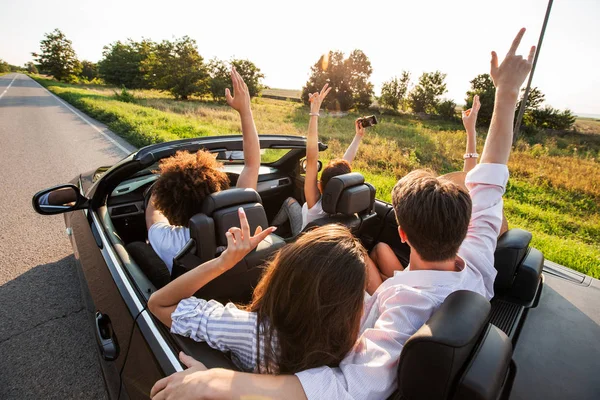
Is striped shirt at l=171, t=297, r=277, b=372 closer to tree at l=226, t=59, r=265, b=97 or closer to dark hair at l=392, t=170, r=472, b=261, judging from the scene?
dark hair at l=392, t=170, r=472, b=261

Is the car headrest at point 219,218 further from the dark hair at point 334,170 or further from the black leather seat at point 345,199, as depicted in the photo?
the dark hair at point 334,170

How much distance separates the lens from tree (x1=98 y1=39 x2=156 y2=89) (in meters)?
49.2

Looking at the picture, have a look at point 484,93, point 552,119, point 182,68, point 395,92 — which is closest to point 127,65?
point 182,68

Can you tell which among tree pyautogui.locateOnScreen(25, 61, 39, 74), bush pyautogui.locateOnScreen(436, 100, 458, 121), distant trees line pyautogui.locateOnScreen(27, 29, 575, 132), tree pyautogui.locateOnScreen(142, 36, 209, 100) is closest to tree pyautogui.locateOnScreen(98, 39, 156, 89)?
distant trees line pyautogui.locateOnScreen(27, 29, 575, 132)

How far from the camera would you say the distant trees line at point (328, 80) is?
3083 cm

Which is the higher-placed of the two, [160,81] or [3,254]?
[160,81]

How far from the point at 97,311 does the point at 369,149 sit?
12.0m

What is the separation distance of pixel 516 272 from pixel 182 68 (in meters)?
41.1

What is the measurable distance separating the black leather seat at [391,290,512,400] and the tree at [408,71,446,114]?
44.3 metres

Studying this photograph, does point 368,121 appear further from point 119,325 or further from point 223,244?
point 119,325

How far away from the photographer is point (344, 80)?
145 feet

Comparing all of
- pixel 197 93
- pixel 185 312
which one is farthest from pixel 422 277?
pixel 197 93

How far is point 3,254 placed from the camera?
3701 mm

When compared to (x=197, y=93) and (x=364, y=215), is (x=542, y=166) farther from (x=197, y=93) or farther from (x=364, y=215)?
(x=197, y=93)
